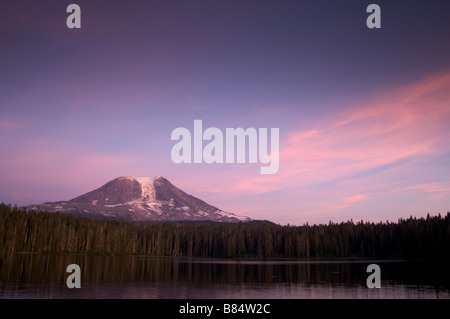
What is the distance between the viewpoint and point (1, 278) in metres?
59.4

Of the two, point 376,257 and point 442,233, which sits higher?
point 442,233

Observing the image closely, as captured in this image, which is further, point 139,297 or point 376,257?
point 376,257

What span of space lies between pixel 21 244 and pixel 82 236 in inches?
1219

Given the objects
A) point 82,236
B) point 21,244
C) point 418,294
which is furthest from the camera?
point 82,236
